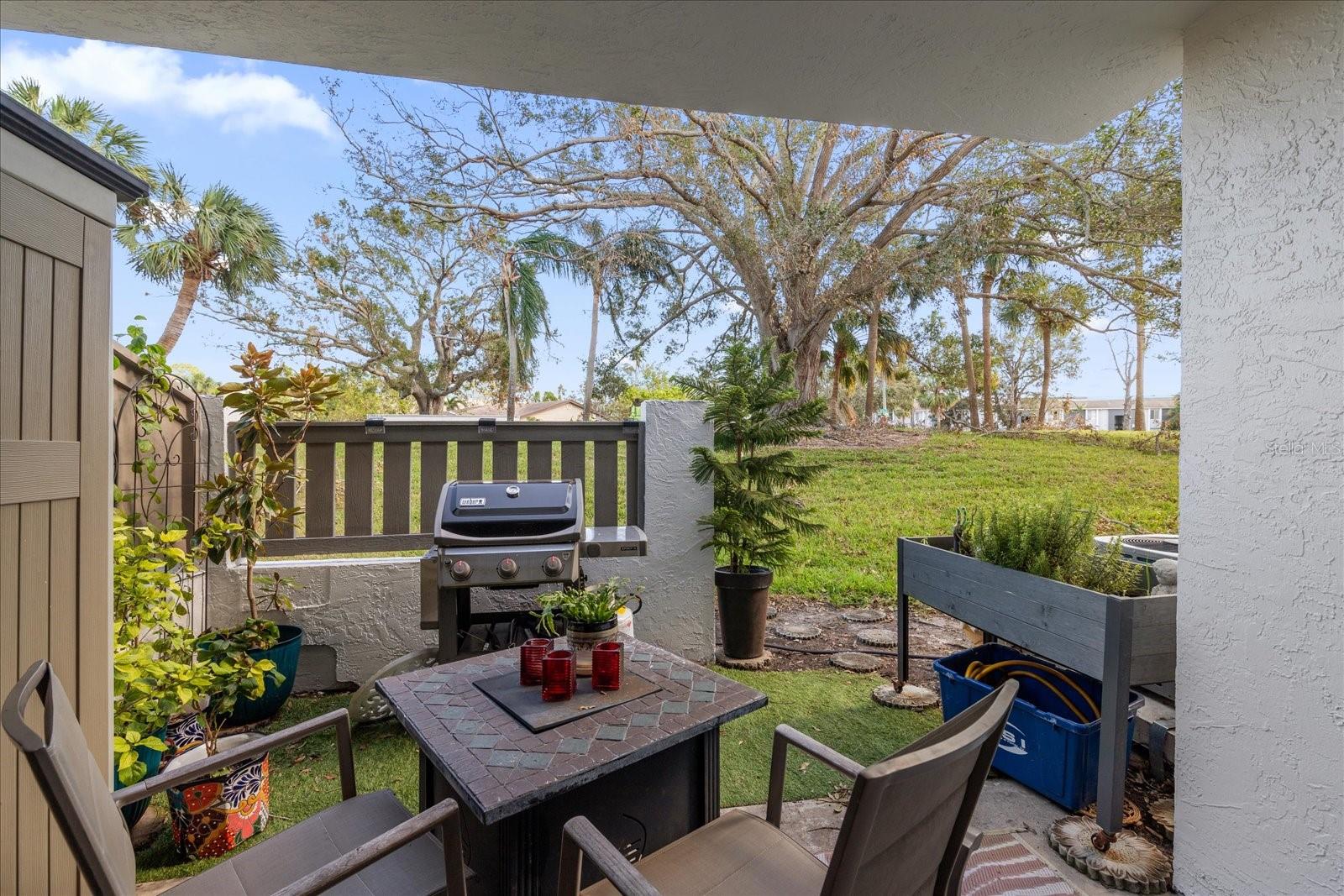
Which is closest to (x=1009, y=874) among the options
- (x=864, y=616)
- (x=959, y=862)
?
(x=959, y=862)

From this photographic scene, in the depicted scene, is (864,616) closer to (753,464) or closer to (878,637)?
(878,637)

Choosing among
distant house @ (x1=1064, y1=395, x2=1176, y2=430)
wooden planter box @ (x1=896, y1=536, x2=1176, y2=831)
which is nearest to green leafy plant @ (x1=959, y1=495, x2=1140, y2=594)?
wooden planter box @ (x1=896, y1=536, x2=1176, y2=831)

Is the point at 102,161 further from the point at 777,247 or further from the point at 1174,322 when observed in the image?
the point at 1174,322

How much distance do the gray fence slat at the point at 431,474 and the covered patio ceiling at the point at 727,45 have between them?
1.92 meters

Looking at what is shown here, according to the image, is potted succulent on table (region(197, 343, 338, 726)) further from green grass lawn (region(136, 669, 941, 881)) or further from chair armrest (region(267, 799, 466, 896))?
chair armrest (region(267, 799, 466, 896))

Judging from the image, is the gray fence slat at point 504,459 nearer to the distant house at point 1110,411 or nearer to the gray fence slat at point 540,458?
the gray fence slat at point 540,458

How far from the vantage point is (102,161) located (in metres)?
1.63

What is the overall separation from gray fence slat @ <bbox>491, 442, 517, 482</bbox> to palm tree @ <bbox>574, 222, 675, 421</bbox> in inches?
272

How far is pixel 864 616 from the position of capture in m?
4.84

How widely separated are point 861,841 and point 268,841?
132 cm

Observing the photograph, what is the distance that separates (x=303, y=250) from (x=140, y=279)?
9.44ft

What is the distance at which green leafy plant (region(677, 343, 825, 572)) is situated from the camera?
148 inches

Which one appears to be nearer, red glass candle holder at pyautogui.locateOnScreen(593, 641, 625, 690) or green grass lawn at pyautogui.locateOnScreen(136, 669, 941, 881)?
red glass candle holder at pyautogui.locateOnScreen(593, 641, 625, 690)

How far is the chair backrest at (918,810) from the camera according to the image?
89 centimetres
